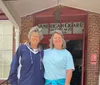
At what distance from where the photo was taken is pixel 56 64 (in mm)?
3207

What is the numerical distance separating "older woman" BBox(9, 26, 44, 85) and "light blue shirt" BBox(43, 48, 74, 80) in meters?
0.08

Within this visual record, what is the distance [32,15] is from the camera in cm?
A: 767

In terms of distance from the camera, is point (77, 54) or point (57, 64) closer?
point (57, 64)

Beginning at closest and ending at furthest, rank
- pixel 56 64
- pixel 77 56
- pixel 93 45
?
pixel 56 64, pixel 93 45, pixel 77 56

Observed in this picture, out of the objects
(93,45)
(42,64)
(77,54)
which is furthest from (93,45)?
(42,64)

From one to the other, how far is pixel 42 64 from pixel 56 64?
0.64 feet

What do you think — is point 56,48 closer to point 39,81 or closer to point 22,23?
point 39,81

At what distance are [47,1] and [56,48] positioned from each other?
3919 mm

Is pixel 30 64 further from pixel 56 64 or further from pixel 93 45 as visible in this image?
pixel 93 45

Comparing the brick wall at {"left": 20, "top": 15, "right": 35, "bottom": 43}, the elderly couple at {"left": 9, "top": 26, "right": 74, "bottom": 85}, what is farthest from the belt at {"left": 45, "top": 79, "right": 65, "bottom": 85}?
the brick wall at {"left": 20, "top": 15, "right": 35, "bottom": 43}

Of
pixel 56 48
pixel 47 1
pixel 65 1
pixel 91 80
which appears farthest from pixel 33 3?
pixel 56 48

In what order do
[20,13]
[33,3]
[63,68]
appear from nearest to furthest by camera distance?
[63,68]
[33,3]
[20,13]

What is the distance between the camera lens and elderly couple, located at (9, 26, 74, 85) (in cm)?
324

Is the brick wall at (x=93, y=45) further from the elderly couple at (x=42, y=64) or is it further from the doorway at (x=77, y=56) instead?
the elderly couple at (x=42, y=64)
